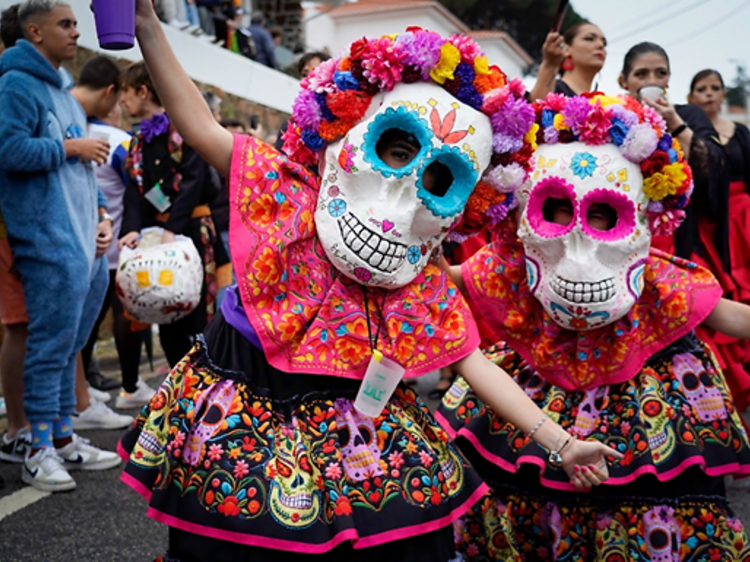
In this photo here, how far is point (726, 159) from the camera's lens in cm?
423

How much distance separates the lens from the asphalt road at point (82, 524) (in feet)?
10.2

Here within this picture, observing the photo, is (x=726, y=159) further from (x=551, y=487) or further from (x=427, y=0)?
(x=427, y=0)

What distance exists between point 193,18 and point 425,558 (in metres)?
10.6

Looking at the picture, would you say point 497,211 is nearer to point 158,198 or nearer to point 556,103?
point 556,103

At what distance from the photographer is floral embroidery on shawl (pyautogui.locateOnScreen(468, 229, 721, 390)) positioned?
2941mm

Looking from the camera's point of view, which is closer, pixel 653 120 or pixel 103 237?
pixel 653 120

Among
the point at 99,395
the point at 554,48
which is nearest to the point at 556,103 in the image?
the point at 554,48

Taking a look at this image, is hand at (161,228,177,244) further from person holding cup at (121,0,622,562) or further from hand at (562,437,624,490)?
hand at (562,437,624,490)

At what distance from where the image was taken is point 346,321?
2.31 m

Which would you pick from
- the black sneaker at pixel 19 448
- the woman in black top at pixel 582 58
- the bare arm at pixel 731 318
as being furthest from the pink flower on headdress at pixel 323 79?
the black sneaker at pixel 19 448

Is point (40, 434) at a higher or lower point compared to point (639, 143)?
lower

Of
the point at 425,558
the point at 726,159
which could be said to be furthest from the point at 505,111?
the point at 726,159

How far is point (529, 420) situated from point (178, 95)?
125 centimetres

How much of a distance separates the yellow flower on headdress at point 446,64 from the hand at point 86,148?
2.05 meters
